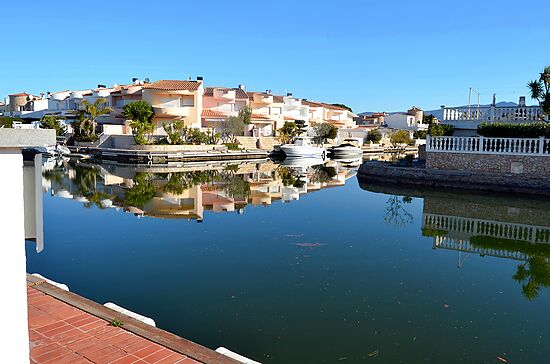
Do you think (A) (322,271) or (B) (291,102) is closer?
(A) (322,271)

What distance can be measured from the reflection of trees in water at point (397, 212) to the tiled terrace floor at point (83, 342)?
9.96 m

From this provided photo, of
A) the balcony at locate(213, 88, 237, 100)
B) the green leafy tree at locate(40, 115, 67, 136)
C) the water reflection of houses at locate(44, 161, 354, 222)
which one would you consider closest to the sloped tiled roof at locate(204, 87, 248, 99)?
the balcony at locate(213, 88, 237, 100)

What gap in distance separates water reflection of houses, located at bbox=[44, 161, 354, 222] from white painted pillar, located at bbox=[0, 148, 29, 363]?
10.9 metres

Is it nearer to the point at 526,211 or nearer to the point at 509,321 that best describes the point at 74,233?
the point at 509,321

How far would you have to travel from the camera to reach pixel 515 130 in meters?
19.5

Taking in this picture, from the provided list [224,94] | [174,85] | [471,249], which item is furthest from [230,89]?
[471,249]

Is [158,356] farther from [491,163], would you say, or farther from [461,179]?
[491,163]

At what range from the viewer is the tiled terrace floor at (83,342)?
4094 millimetres

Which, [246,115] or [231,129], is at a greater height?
[246,115]

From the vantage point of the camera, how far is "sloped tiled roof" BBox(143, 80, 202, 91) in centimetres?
4775

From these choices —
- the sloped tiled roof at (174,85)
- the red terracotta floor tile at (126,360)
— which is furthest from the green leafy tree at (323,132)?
the red terracotta floor tile at (126,360)

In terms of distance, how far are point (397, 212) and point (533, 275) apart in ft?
22.2

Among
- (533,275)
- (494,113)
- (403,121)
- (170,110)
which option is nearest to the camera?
(533,275)

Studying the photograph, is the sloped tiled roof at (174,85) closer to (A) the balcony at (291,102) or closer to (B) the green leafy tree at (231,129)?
(B) the green leafy tree at (231,129)
